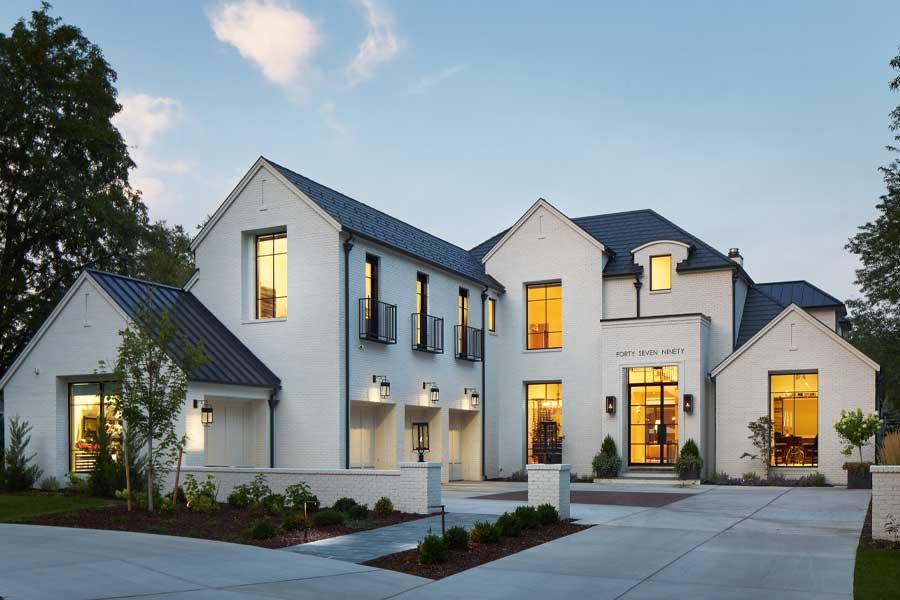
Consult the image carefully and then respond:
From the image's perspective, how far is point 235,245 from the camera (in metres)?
23.1

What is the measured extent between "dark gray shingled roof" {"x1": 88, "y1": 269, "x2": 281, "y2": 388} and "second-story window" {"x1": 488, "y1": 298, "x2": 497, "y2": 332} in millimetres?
9399

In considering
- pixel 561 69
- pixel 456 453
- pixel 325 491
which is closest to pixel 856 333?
pixel 456 453

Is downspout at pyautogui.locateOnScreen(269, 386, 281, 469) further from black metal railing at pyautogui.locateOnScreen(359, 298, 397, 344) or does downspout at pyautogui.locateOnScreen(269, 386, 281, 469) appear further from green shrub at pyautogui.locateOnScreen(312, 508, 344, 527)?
green shrub at pyautogui.locateOnScreen(312, 508, 344, 527)

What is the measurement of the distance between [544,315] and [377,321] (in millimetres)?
8286

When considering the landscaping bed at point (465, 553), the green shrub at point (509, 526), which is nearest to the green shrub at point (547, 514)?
the landscaping bed at point (465, 553)

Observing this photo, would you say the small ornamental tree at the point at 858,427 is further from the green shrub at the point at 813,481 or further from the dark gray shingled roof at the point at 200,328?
the dark gray shingled roof at the point at 200,328

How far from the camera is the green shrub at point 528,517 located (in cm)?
1423

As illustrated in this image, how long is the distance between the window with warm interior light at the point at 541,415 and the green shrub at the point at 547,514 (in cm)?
1325

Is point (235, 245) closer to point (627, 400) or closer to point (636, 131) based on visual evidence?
point (636, 131)

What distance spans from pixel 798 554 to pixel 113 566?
8884 millimetres

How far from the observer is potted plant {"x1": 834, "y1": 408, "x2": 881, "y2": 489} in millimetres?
22750

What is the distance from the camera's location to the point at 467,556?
12.1 m

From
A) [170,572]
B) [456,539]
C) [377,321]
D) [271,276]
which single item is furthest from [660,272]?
[170,572]

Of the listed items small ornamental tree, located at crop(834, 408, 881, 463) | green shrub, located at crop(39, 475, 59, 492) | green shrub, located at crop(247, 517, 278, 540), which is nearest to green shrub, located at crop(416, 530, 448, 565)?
green shrub, located at crop(247, 517, 278, 540)
